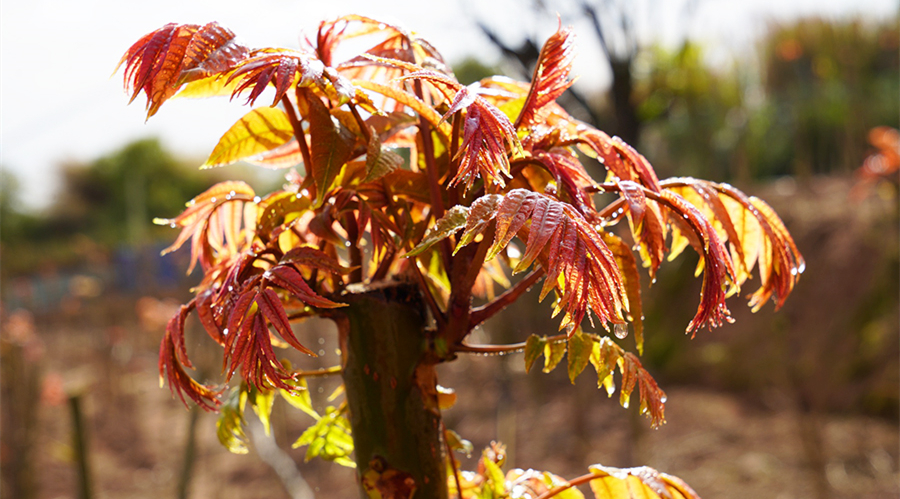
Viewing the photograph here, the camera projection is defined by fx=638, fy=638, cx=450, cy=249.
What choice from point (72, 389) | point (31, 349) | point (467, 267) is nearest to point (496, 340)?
point (72, 389)

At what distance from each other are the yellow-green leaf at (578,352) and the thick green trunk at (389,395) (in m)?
0.17

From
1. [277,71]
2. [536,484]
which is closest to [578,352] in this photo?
[536,484]

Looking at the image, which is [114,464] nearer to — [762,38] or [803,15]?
[762,38]

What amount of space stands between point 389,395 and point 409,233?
0.60 feet

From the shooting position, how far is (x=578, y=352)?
599 millimetres

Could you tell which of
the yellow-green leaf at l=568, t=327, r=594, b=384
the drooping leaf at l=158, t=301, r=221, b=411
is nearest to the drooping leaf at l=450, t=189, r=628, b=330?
the yellow-green leaf at l=568, t=327, r=594, b=384

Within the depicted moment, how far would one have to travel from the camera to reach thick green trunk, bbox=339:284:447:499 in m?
0.68

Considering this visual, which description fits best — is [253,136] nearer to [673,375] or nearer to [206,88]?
[206,88]

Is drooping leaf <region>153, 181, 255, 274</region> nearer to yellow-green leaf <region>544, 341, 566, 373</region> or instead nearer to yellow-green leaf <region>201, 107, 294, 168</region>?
yellow-green leaf <region>201, 107, 294, 168</region>

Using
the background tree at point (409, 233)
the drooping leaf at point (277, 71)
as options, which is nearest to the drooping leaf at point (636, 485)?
the background tree at point (409, 233)

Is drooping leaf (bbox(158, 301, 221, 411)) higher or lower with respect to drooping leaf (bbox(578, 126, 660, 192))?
lower

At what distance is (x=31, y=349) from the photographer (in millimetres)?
4883

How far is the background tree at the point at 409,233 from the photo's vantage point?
0.50m

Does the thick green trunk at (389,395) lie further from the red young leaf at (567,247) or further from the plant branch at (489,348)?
the red young leaf at (567,247)
